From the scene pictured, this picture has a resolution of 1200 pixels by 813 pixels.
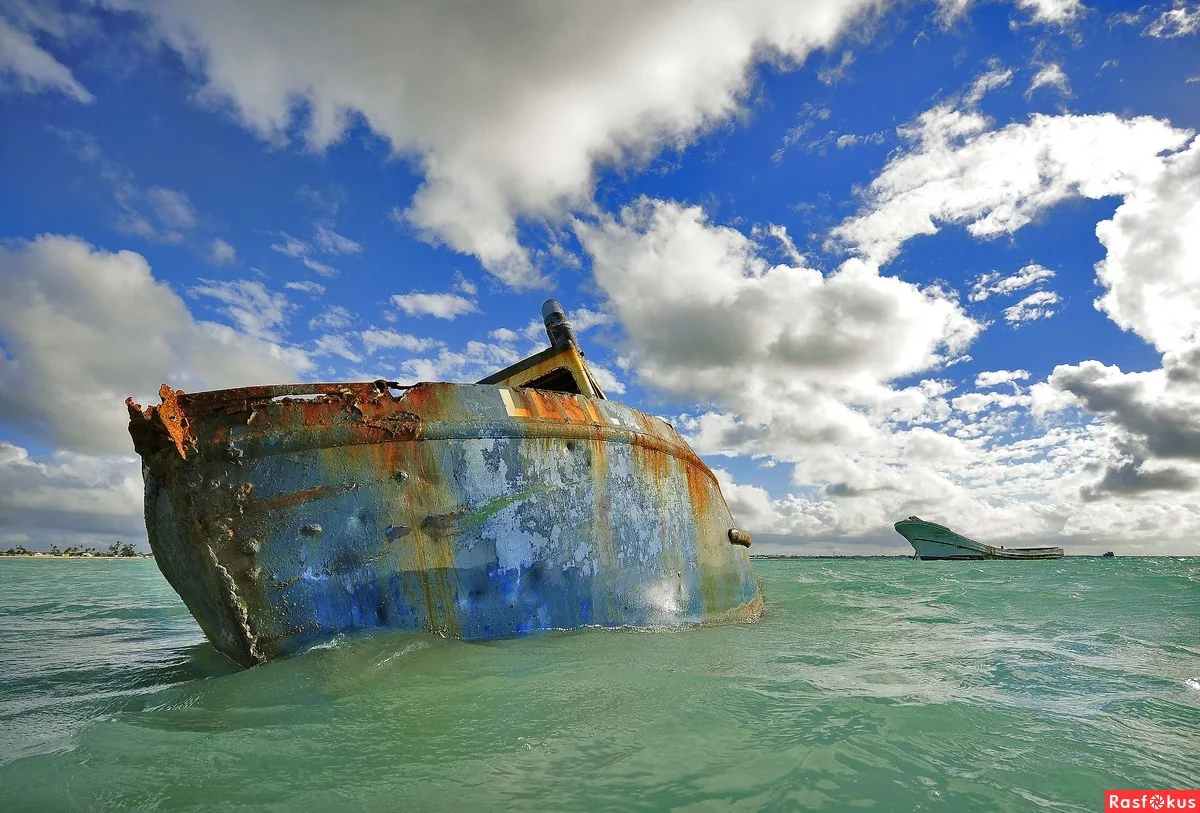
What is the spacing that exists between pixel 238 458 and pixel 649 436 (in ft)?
11.4

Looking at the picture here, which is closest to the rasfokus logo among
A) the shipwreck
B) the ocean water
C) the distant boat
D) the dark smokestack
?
the ocean water

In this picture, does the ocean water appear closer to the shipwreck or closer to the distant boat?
the shipwreck

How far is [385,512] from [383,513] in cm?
1

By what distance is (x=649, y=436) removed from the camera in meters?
5.79

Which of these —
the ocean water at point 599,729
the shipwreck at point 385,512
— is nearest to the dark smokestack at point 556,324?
the shipwreck at point 385,512

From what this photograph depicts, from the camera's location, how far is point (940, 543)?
51.0 meters

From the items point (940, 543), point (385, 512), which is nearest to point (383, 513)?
point (385, 512)

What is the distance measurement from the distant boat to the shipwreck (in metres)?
53.4

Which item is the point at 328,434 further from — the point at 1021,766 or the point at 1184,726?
the point at 1184,726

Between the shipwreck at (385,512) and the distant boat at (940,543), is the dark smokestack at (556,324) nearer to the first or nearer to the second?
the shipwreck at (385,512)

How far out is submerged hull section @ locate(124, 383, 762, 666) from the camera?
3.56 metres

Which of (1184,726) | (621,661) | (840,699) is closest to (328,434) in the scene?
(621,661)

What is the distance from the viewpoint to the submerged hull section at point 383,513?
356 cm

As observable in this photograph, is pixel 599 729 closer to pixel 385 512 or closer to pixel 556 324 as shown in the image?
pixel 385 512
